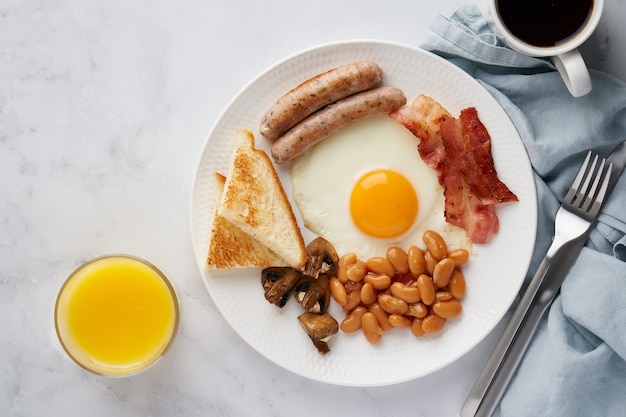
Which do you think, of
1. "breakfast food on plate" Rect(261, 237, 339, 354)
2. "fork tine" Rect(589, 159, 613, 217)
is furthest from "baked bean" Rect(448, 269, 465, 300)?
"fork tine" Rect(589, 159, 613, 217)

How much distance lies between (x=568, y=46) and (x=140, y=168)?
5.54 ft

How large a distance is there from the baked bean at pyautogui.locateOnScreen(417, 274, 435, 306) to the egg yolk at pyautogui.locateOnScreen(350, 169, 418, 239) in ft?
0.68

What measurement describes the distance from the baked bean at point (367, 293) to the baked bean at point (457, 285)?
0.31m

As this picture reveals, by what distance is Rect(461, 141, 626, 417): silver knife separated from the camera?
2508 millimetres

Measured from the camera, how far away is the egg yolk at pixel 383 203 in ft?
8.14

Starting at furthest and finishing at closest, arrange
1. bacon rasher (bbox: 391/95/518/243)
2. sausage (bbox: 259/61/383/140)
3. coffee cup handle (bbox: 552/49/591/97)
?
bacon rasher (bbox: 391/95/518/243) → sausage (bbox: 259/61/383/140) → coffee cup handle (bbox: 552/49/591/97)

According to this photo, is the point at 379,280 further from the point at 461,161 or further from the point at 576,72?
the point at 576,72

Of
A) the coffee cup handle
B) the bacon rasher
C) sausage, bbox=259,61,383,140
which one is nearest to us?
the coffee cup handle

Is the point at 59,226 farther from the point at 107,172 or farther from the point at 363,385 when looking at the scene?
the point at 363,385

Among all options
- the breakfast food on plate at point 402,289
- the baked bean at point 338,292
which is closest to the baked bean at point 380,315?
the breakfast food on plate at point 402,289

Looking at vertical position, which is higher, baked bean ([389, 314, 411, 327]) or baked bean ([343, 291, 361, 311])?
baked bean ([343, 291, 361, 311])

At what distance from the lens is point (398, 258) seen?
8.20 feet

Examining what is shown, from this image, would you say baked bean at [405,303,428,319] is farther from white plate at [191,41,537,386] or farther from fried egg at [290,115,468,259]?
fried egg at [290,115,468,259]

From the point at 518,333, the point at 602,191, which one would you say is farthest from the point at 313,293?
the point at 602,191
